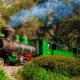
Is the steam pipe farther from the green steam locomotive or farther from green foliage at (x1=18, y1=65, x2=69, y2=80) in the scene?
green foliage at (x1=18, y1=65, x2=69, y2=80)

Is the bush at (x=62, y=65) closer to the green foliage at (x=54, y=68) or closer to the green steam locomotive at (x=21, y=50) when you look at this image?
the green foliage at (x=54, y=68)

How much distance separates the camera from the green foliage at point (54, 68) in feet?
42.8

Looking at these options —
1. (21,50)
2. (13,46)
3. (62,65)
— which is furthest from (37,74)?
(21,50)

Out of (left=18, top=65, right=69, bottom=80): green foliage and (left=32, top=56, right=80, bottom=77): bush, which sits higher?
(left=32, top=56, right=80, bottom=77): bush

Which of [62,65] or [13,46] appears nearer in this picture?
[62,65]

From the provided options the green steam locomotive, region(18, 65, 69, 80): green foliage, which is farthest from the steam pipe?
region(18, 65, 69, 80): green foliage

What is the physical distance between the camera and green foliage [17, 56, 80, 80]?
13.1m

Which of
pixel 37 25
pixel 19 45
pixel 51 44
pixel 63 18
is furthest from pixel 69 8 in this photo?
pixel 19 45

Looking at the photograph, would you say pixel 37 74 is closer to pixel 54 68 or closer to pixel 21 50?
pixel 54 68

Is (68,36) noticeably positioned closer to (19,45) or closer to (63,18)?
(63,18)

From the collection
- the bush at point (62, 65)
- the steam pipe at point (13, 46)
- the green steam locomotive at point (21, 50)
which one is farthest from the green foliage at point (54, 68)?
the steam pipe at point (13, 46)

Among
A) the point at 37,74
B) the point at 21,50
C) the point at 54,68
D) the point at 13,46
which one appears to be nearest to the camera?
the point at 37,74

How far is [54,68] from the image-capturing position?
13898 millimetres

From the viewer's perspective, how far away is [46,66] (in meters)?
14.1
